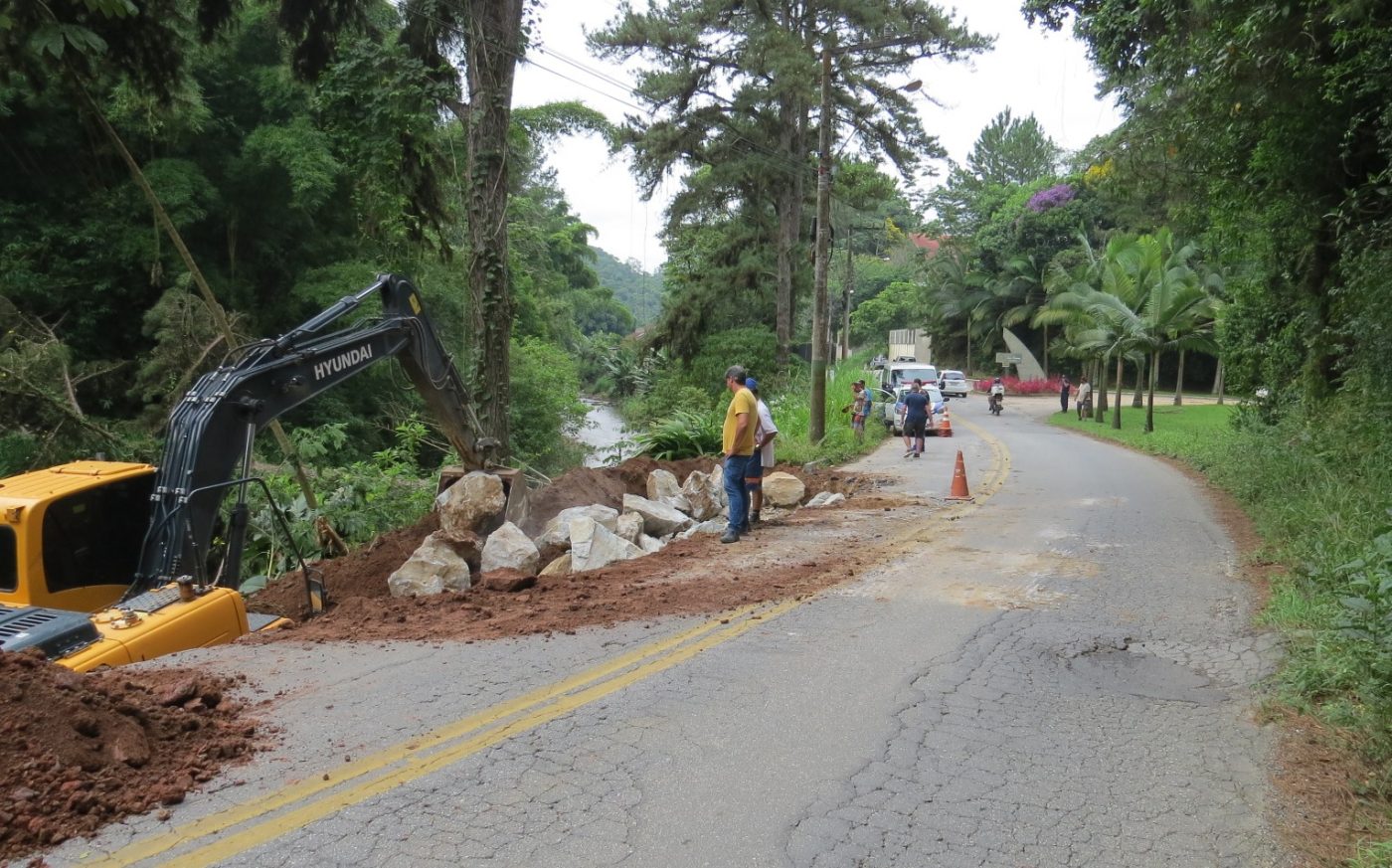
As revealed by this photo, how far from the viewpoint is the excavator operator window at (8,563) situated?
6.89m

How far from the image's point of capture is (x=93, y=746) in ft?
13.8

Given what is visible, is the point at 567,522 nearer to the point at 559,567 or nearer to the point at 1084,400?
the point at 559,567

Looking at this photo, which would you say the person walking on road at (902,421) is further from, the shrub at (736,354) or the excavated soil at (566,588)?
the excavated soil at (566,588)

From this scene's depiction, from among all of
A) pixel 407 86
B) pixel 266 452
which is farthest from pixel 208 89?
pixel 407 86

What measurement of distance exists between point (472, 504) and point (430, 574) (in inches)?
62.2

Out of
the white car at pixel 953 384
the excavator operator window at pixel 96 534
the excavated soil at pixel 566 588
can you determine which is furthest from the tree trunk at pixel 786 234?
the excavator operator window at pixel 96 534

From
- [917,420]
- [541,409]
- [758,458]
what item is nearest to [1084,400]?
[917,420]

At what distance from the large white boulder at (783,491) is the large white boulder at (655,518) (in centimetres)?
244

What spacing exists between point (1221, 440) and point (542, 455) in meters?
17.3

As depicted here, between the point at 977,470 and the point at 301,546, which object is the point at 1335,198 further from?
the point at 301,546

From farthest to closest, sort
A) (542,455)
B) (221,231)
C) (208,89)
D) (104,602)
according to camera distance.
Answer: (542,455) → (221,231) → (208,89) → (104,602)

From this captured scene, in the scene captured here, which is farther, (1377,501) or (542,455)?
(542,455)

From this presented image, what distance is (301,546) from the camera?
12125 mm

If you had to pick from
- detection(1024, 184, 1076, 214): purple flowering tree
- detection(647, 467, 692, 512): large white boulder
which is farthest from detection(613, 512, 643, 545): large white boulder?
detection(1024, 184, 1076, 214): purple flowering tree
